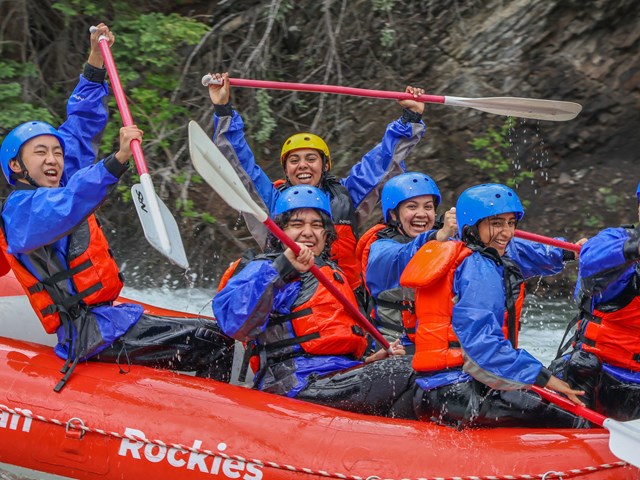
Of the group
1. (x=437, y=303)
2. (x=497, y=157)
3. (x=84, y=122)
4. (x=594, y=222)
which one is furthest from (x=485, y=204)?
(x=497, y=157)

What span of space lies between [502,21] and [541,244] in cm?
369

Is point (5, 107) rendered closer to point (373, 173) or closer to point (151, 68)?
point (151, 68)

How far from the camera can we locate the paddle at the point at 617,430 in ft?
10.0

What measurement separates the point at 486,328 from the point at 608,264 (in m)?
0.55

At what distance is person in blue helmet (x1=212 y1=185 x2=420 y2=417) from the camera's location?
11.9 feet


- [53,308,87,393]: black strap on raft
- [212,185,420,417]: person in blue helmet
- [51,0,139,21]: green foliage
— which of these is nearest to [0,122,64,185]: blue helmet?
[53,308,87,393]: black strap on raft

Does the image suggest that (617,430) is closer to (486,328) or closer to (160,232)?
(486,328)

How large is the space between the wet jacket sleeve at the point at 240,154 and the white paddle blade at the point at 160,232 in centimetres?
108

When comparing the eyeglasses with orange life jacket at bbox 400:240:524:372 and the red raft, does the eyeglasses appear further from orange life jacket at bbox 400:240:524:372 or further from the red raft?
the red raft

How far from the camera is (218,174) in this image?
3730mm

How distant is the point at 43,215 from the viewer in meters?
3.60

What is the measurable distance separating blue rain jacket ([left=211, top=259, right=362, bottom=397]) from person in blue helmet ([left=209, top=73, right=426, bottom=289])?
107cm

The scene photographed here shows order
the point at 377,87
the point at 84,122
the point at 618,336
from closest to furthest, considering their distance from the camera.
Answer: the point at 618,336, the point at 84,122, the point at 377,87

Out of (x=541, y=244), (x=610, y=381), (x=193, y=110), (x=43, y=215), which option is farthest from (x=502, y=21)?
(x=43, y=215)
